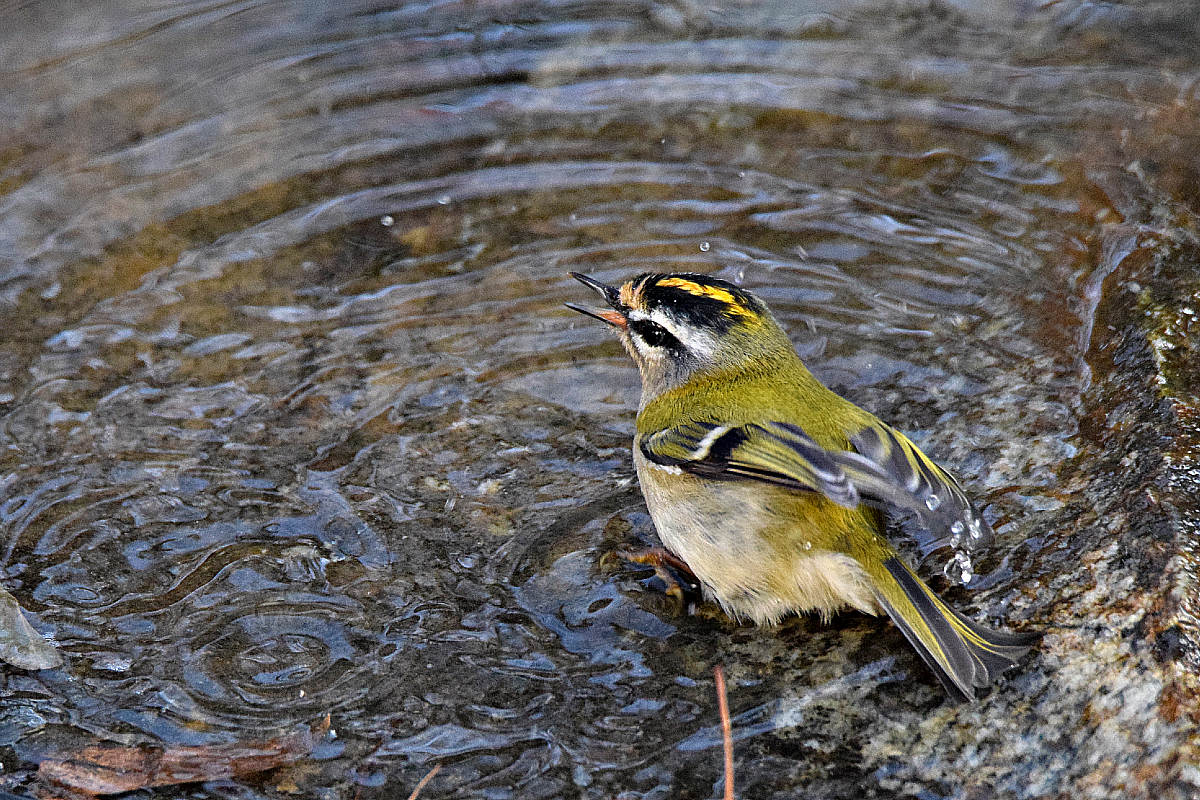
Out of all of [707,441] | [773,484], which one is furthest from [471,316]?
[773,484]

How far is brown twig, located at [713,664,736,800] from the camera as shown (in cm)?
273

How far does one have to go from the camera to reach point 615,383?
4.55 meters

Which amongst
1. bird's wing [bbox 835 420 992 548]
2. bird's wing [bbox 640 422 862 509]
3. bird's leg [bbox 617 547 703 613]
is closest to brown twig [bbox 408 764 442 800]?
bird's leg [bbox 617 547 703 613]

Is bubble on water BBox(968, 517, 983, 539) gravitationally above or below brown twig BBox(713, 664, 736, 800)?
above

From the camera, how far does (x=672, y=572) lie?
3621 mm

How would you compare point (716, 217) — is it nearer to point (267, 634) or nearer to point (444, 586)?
point (444, 586)

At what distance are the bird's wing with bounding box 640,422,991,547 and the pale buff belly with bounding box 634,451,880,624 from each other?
3.0 inches

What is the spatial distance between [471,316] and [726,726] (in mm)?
2420

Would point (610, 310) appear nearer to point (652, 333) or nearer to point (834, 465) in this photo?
point (652, 333)

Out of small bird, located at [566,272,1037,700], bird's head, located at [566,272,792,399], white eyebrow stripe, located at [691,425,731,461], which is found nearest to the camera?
small bird, located at [566,272,1037,700]

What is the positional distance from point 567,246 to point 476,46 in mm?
2038

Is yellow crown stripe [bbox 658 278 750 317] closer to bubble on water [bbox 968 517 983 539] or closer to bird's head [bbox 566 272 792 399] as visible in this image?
bird's head [bbox 566 272 792 399]

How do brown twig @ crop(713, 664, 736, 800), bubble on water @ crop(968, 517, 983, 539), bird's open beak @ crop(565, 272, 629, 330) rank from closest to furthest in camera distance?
brown twig @ crop(713, 664, 736, 800) → bubble on water @ crop(968, 517, 983, 539) → bird's open beak @ crop(565, 272, 629, 330)

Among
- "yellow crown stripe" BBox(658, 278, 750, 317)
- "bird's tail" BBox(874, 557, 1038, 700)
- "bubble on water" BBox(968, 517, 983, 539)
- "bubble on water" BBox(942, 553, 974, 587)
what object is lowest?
"bubble on water" BBox(942, 553, 974, 587)
